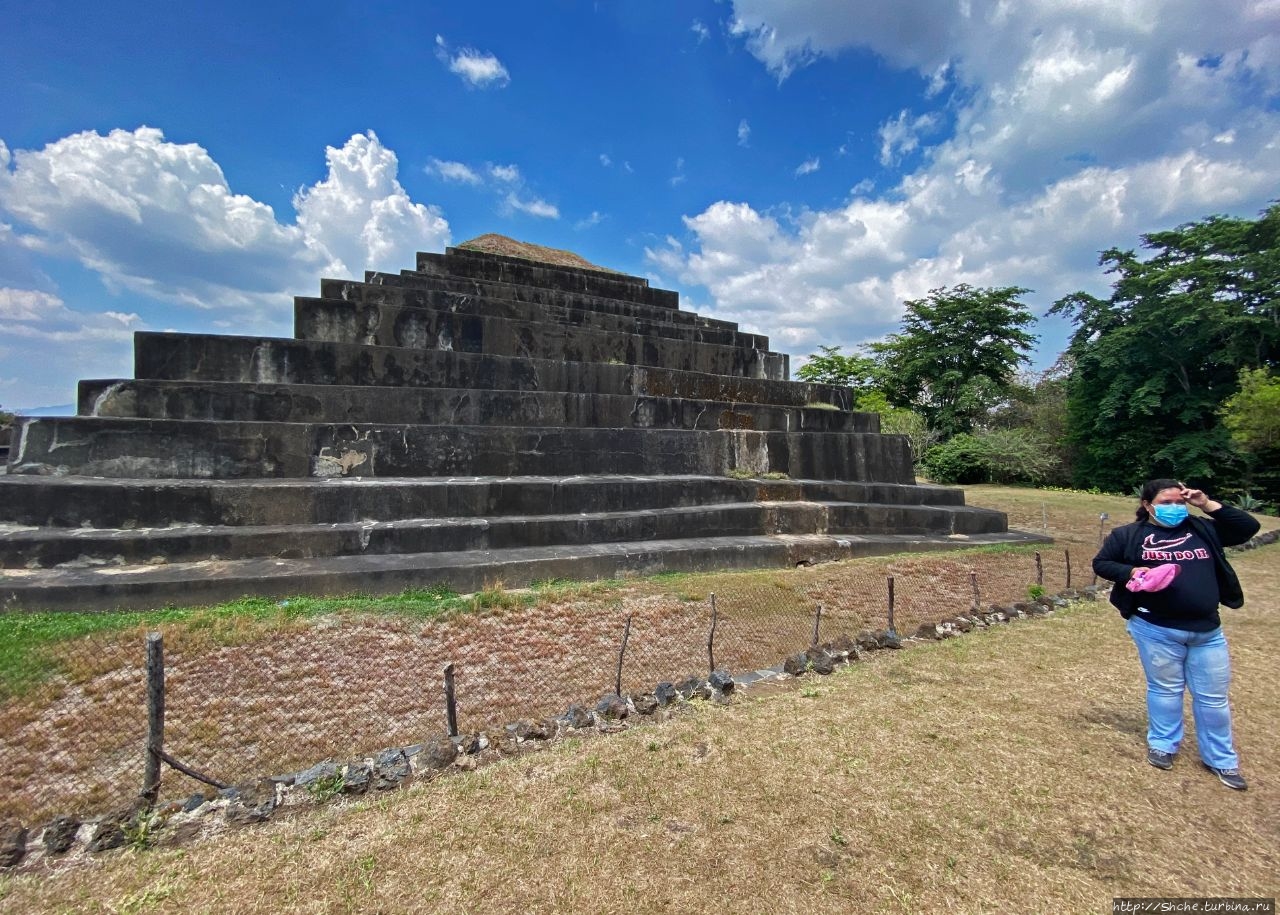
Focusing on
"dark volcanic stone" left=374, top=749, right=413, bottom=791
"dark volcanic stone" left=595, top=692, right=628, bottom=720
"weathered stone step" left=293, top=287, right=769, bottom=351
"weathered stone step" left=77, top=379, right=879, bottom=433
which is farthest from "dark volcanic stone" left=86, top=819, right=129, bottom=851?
"weathered stone step" left=293, top=287, right=769, bottom=351

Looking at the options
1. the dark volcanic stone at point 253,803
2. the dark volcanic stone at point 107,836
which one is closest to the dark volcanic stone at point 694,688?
the dark volcanic stone at point 253,803

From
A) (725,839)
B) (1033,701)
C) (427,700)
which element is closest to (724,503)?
(1033,701)

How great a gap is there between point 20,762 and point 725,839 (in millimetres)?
3689

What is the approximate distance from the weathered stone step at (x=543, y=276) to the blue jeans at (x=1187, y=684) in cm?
1090

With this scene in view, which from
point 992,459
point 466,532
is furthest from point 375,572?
point 992,459

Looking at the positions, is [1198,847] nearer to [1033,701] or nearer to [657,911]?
[1033,701]

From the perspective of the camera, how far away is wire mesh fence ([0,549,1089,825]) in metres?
2.92

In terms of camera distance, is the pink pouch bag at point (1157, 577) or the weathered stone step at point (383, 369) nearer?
the pink pouch bag at point (1157, 577)

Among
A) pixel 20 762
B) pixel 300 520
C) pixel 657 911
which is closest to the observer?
pixel 657 911

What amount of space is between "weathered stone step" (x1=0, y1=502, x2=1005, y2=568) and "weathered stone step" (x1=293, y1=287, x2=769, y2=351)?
3.53 metres

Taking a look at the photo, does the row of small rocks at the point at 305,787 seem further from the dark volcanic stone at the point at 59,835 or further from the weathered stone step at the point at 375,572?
the weathered stone step at the point at 375,572

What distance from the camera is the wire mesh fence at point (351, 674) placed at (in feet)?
9.57

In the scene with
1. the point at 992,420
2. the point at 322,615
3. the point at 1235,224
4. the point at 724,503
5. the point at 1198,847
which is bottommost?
the point at 1198,847

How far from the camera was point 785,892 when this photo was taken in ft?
6.52
